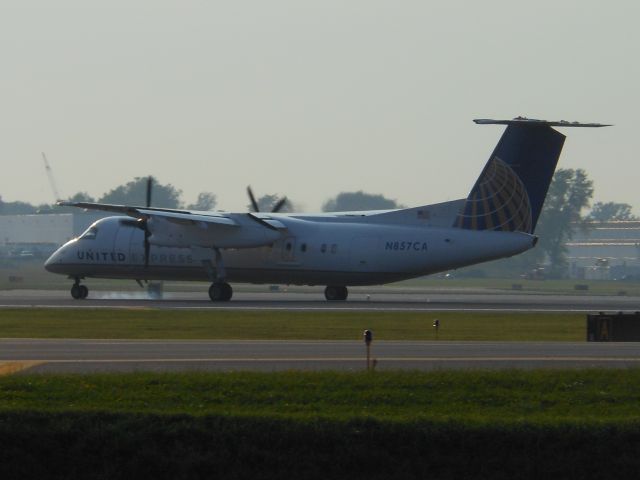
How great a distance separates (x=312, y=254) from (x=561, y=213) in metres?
105

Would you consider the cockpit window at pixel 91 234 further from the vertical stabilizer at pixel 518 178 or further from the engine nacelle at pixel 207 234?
the vertical stabilizer at pixel 518 178

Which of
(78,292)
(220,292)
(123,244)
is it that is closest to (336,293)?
(220,292)

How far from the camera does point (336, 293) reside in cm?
5594

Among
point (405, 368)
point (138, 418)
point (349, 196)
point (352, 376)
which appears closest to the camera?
point (138, 418)

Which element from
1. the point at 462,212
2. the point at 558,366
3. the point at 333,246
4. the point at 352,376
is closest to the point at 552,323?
the point at 462,212

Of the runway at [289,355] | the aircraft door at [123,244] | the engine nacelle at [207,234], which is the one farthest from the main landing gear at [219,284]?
the runway at [289,355]

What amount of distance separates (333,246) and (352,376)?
3112 centimetres

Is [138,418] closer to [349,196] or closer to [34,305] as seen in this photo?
[34,305]

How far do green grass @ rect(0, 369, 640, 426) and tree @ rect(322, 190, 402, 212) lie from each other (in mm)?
111685

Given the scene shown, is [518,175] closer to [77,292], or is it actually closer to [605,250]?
[77,292]

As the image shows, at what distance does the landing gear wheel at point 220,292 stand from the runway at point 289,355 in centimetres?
2338

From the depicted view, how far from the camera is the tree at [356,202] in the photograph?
135663mm

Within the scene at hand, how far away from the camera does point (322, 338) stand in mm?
33906

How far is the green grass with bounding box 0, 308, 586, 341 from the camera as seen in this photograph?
35156mm
